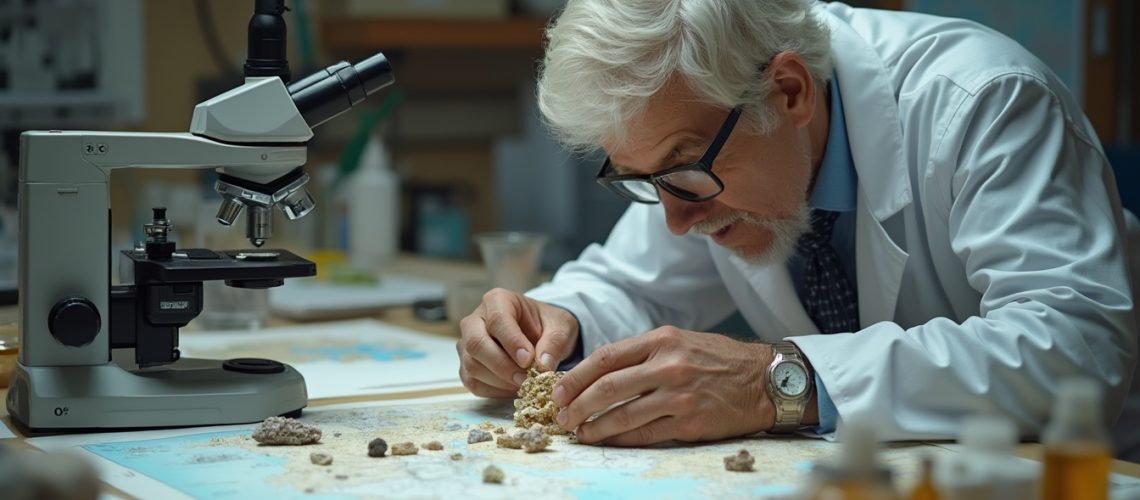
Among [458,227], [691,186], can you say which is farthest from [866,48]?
[458,227]

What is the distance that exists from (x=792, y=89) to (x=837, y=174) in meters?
0.15

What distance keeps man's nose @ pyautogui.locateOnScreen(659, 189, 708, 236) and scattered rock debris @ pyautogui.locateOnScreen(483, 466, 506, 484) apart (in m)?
0.60

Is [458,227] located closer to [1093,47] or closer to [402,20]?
[402,20]

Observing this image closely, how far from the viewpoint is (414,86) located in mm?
3912

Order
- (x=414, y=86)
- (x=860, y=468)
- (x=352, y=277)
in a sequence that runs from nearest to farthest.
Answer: (x=860, y=468) < (x=352, y=277) < (x=414, y=86)

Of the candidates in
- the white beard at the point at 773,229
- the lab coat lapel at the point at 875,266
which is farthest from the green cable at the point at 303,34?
the lab coat lapel at the point at 875,266

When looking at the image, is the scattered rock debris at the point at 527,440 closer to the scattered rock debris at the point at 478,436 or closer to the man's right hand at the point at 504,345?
the scattered rock debris at the point at 478,436

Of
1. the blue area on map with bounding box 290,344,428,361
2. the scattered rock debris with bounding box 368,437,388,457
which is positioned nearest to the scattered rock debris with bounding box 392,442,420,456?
the scattered rock debris with bounding box 368,437,388,457

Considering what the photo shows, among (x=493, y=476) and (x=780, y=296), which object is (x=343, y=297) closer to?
(x=780, y=296)

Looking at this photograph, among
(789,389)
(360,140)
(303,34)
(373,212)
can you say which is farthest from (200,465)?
(303,34)

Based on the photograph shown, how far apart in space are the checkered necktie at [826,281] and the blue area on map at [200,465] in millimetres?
880

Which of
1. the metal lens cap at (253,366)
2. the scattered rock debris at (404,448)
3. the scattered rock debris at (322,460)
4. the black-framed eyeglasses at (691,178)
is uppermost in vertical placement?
the black-framed eyeglasses at (691,178)

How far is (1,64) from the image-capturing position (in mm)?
2674

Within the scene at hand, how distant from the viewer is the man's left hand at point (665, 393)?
4.35 feet
